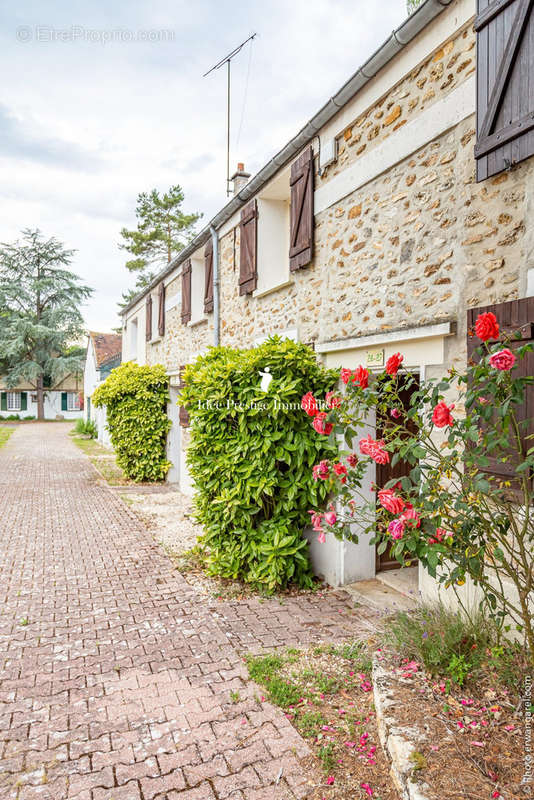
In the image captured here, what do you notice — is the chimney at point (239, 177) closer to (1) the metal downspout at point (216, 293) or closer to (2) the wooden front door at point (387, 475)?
(1) the metal downspout at point (216, 293)

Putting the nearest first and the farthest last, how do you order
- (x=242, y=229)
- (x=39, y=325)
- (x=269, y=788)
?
(x=269, y=788), (x=242, y=229), (x=39, y=325)

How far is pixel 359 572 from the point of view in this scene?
552cm

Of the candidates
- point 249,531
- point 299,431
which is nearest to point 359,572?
point 249,531

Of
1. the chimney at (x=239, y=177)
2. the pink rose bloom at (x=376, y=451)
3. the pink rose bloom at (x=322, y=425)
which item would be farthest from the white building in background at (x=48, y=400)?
the pink rose bloom at (x=376, y=451)

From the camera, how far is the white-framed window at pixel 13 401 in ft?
125

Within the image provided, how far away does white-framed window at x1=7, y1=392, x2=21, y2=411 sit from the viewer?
38.0 m

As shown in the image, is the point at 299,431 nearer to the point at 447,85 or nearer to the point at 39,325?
the point at 447,85

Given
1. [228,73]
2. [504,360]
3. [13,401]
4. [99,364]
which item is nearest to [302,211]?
[504,360]

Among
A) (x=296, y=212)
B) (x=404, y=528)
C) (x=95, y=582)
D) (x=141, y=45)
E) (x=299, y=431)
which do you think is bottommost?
(x=95, y=582)

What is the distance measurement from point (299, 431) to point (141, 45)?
5.37m

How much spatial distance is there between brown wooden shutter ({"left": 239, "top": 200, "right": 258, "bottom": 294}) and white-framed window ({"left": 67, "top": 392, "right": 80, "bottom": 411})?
35.2 meters

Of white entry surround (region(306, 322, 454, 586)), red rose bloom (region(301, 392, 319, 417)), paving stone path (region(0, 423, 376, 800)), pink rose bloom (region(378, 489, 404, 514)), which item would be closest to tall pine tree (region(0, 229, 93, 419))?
paving stone path (region(0, 423, 376, 800))

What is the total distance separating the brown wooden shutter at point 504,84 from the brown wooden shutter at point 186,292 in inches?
316

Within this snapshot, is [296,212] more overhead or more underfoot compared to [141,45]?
more underfoot
